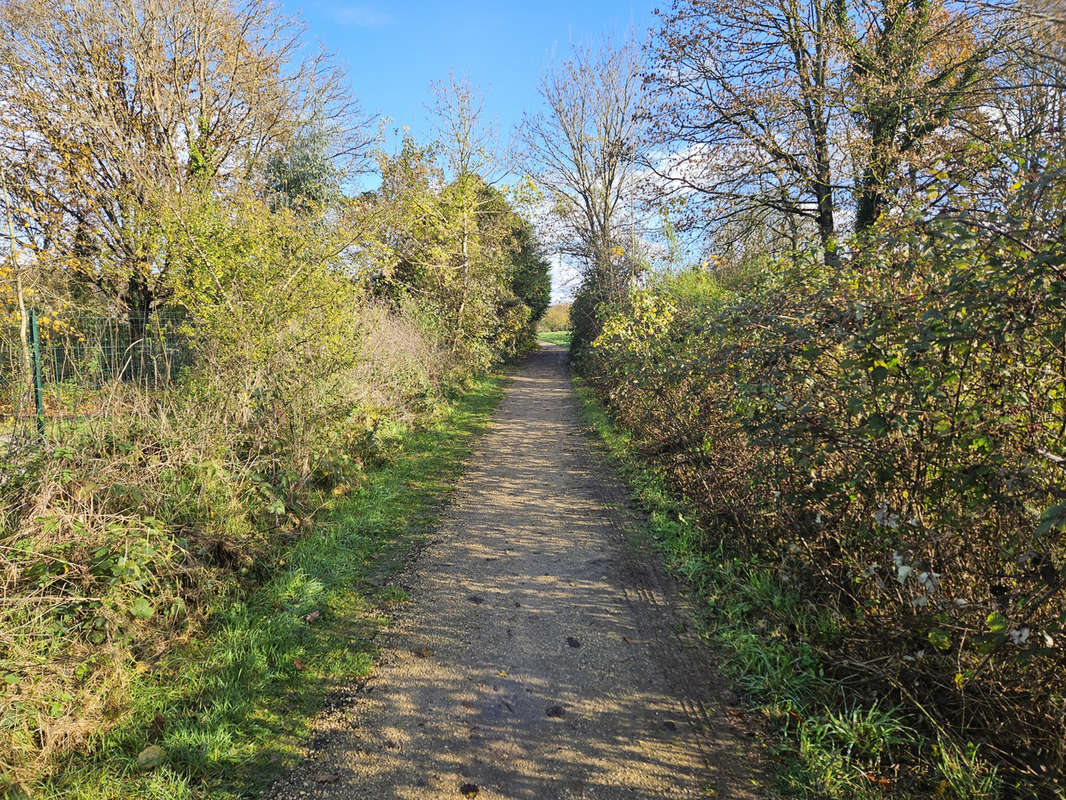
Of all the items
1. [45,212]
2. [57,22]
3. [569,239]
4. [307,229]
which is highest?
[57,22]

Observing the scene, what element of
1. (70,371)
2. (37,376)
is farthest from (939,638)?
(37,376)

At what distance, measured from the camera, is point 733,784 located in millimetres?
2719

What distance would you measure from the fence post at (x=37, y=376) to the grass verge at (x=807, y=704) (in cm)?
540

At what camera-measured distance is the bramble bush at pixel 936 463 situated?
248 centimetres

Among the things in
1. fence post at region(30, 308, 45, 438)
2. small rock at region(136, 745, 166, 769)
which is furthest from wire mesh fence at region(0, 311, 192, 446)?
small rock at region(136, 745, 166, 769)

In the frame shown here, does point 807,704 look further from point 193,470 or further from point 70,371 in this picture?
point 70,371

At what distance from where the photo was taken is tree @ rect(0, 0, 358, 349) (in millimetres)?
11836

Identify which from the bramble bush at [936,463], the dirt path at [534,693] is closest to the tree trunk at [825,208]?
the bramble bush at [936,463]

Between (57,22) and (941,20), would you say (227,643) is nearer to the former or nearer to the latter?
(941,20)

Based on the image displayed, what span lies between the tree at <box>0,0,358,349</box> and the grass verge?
483 inches

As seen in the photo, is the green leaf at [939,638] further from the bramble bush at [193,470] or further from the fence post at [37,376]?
the fence post at [37,376]

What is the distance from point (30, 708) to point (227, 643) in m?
1.07

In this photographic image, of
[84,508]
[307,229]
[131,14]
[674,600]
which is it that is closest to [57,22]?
[131,14]

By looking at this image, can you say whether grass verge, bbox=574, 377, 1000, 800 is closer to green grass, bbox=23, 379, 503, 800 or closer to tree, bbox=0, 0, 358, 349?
green grass, bbox=23, 379, 503, 800
